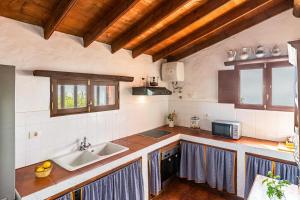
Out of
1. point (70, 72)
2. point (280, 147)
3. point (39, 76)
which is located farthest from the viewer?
point (280, 147)

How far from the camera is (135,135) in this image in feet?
9.75

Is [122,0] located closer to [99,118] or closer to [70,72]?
[70,72]

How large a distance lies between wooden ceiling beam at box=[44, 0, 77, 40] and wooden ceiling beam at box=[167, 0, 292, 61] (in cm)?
233

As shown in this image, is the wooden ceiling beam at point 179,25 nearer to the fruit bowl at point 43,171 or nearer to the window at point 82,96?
the window at point 82,96

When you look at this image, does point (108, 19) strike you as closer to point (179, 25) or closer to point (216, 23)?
point (179, 25)

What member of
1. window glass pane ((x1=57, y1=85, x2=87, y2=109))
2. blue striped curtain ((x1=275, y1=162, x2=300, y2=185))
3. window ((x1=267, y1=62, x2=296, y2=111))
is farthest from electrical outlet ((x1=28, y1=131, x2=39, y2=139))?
window ((x1=267, y1=62, x2=296, y2=111))

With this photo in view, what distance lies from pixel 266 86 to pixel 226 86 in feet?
1.91

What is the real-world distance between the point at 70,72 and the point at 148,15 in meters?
1.19

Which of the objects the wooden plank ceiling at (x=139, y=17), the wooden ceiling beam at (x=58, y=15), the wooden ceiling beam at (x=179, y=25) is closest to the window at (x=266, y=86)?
the wooden plank ceiling at (x=139, y=17)

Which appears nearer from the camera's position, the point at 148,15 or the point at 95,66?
the point at 148,15

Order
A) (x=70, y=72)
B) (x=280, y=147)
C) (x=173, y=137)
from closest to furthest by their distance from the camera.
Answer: (x=70, y=72) < (x=280, y=147) < (x=173, y=137)

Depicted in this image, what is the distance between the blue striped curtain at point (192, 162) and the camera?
9.29 ft

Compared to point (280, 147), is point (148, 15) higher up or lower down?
higher up

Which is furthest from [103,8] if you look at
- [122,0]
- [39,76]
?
[39,76]
